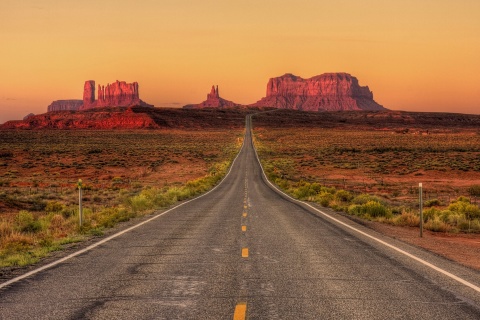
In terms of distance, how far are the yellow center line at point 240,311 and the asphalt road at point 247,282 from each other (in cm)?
3

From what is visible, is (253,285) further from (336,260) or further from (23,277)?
(23,277)

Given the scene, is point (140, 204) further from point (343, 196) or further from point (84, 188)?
point (84, 188)

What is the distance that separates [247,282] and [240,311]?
1684 millimetres

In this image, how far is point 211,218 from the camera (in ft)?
61.0

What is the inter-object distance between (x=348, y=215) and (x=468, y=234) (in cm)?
537

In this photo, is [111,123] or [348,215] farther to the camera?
[111,123]

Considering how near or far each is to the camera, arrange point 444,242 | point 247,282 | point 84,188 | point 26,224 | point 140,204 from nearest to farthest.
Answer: point 247,282 → point 444,242 → point 26,224 → point 140,204 → point 84,188

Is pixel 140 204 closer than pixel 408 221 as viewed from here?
No

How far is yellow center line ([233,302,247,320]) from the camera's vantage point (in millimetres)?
6110

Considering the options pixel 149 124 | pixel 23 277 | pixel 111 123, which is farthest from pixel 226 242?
pixel 111 123

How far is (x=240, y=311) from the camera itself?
251 inches

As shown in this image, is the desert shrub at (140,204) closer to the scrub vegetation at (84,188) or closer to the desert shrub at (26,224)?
the scrub vegetation at (84,188)

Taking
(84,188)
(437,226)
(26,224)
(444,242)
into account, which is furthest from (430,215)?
(84,188)

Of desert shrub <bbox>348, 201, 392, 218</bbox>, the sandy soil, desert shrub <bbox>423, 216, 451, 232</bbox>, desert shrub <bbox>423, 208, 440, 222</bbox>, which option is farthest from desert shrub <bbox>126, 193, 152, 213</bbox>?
desert shrub <bbox>423, 216, 451, 232</bbox>
